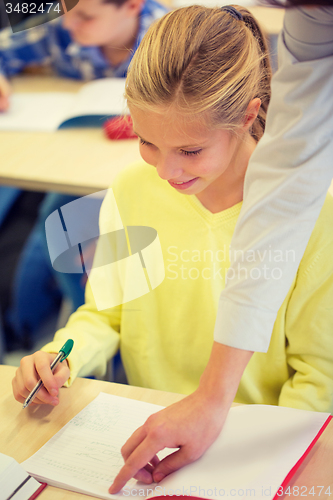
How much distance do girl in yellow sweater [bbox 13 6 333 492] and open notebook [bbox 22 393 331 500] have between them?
0.02 metres

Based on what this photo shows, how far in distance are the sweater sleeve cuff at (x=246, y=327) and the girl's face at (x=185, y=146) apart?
216 millimetres

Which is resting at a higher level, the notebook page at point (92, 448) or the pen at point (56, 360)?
the pen at point (56, 360)

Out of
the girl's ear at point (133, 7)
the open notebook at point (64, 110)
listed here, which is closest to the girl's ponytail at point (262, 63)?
the open notebook at point (64, 110)

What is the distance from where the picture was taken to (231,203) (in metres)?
0.75

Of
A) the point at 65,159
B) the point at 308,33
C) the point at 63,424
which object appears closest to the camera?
the point at 308,33

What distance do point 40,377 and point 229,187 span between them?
403mm

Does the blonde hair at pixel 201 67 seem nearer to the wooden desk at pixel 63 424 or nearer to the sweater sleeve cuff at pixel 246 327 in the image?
the sweater sleeve cuff at pixel 246 327

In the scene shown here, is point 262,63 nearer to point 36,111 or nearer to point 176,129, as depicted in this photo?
point 176,129

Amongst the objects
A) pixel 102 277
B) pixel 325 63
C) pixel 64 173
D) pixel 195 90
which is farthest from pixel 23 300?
pixel 325 63

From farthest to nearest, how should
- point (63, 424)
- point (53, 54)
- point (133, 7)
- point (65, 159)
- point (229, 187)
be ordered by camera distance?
1. point (53, 54)
2. point (133, 7)
3. point (65, 159)
4. point (229, 187)
5. point (63, 424)

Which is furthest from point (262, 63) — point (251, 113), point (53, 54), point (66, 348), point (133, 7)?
point (53, 54)

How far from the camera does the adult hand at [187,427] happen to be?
0.47 m

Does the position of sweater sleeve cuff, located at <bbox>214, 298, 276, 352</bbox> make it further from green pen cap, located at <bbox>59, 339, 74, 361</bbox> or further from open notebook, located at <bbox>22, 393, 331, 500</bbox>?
green pen cap, located at <bbox>59, 339, 74, 361</bbox>

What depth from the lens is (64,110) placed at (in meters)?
1.50
